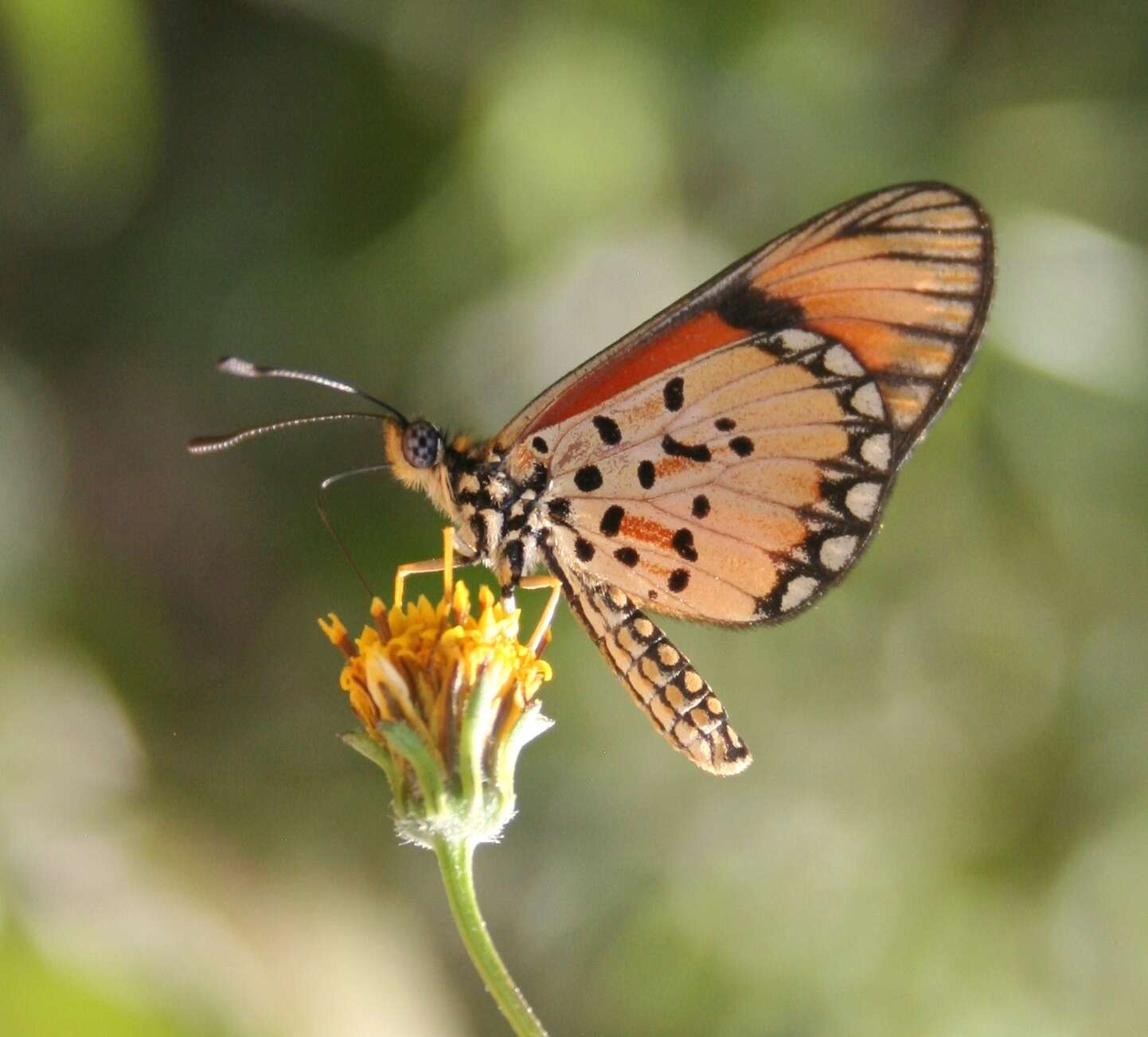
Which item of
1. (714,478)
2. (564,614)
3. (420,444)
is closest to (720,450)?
(714,478)

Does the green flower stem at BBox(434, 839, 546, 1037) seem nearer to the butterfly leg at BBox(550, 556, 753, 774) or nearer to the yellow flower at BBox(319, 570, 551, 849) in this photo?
the yellow flower at BBox(319, 570, 551, 849)

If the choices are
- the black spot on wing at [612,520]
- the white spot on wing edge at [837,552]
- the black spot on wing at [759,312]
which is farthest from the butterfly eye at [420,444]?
the white spot on wing edge at [837,552]

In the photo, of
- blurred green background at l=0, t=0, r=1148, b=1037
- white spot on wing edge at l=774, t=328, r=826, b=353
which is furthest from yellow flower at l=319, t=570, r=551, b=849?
blurred green background at l=0, t=0, r=1148, b=1037

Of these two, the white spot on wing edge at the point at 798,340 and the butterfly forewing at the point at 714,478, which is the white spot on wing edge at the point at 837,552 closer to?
the butterfly forewing at the point at 714,478

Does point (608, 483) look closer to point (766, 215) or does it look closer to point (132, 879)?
point (766, 215)

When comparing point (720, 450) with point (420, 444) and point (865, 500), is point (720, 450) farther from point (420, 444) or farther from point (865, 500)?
point (420, 444)

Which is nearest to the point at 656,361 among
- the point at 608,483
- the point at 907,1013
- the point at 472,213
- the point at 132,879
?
the point at 608,483

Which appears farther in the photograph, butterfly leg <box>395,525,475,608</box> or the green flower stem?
butterfly leg <box>395,525,475,608</box>

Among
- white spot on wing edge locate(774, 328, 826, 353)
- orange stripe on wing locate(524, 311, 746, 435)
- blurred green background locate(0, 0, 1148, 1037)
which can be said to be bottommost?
blurred green background locate(0, 0, 1148, 1037)
